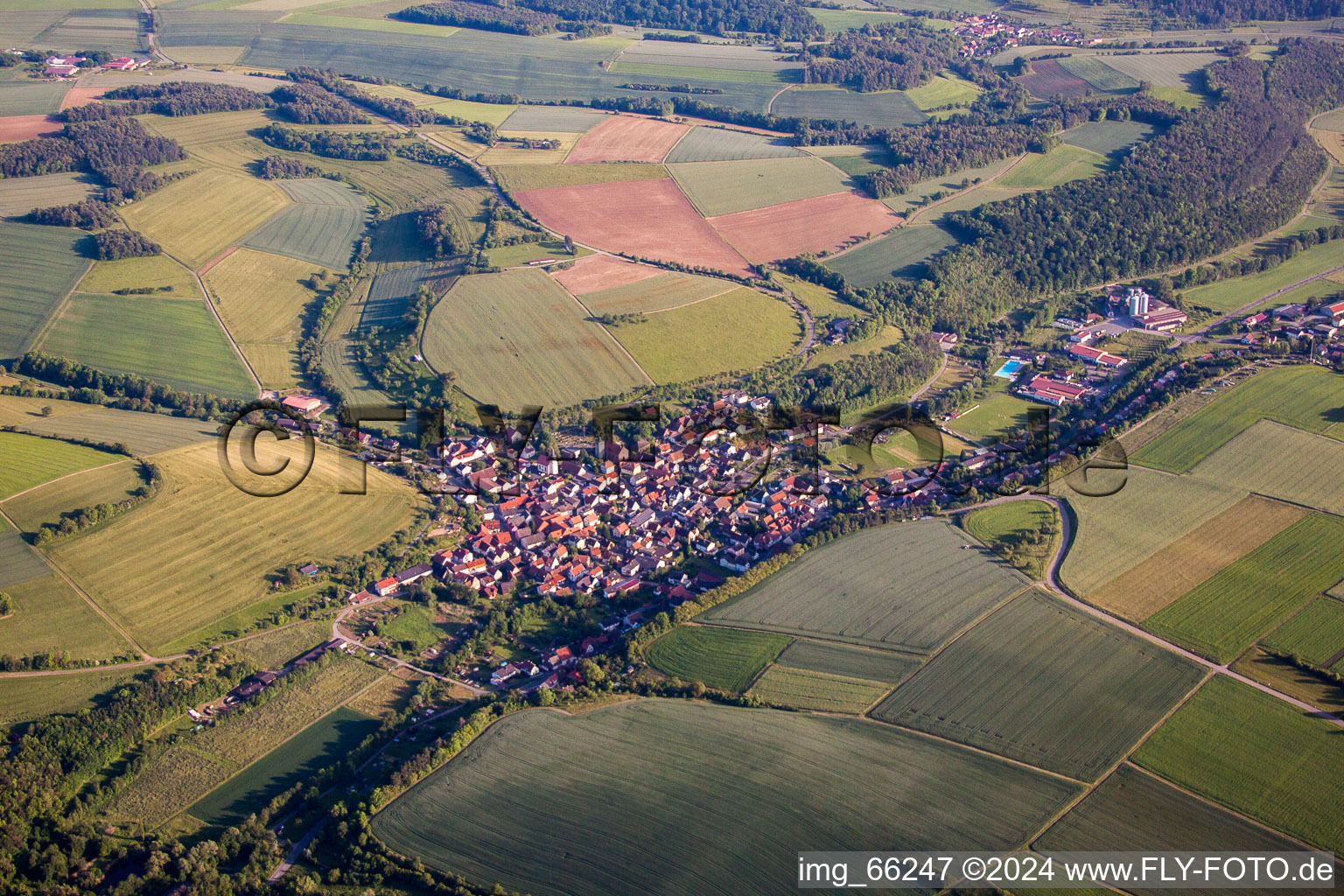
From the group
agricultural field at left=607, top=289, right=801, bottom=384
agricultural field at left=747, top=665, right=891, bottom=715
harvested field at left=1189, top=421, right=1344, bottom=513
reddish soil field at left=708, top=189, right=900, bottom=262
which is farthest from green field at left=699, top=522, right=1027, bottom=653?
reddish soil field at left=708, top=189, right=900, bottom=262

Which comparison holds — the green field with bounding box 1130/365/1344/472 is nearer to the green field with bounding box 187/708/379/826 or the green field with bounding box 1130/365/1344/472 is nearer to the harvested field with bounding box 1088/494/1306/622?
the harvested field with bounding box 1088/494/1306/622

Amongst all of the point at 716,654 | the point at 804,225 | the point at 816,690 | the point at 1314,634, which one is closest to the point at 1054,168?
the point at 804,225

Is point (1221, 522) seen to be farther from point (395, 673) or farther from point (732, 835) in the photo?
point (395, 673)

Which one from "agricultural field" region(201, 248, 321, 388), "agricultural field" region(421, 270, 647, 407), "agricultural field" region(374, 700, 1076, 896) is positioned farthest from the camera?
"agricultural field" region(201, 248, 321, 388)

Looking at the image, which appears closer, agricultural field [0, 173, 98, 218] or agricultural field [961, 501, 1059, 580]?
agricultural field [961, 501, 1059, 580]

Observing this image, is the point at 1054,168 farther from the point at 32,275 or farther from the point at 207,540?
the point at 32,275

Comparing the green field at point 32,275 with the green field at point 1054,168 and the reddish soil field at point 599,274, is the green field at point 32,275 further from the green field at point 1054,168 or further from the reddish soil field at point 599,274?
the green field at point 1054,168
